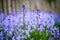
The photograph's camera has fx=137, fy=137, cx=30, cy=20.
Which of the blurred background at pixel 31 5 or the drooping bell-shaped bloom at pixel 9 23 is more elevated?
the blurred background at pixel 31 5

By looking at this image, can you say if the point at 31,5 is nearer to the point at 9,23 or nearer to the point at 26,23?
the point at 26,23

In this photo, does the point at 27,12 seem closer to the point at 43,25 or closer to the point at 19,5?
the point at 19,5

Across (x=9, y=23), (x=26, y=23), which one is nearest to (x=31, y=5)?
(x=26, y=23)

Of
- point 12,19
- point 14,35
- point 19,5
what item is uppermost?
point 19,5

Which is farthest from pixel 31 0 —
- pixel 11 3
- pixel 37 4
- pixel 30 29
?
pixel 30 29

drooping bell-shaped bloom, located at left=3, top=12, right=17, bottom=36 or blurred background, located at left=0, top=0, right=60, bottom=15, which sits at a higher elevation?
blurred background, located at left=0, top=0, right=60, bottom=15
